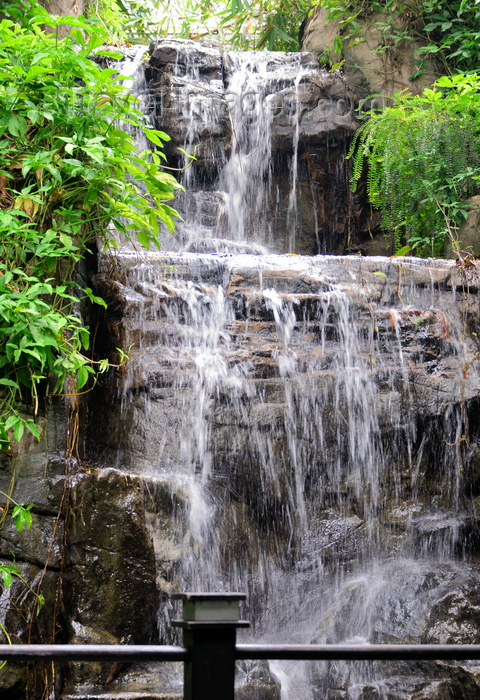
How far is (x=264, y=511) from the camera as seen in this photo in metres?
4.52

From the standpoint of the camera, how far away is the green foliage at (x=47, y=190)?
341 centimetres

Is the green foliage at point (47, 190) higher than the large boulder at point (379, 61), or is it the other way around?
the large boulder at point (379, 61)

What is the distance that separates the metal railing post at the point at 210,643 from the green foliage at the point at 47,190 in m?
2.08

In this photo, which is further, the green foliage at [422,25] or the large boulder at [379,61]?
the large boulder at [379,61]

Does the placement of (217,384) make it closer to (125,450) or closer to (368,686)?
(125,450)

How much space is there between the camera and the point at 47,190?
3.67 m

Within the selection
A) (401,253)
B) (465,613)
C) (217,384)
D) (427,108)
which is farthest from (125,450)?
(427,108)

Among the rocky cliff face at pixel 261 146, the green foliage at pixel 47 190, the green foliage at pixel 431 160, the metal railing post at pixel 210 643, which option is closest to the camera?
the metal railing post at pixel 210 643

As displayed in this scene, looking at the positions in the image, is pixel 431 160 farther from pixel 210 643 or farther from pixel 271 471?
pixel 210 643

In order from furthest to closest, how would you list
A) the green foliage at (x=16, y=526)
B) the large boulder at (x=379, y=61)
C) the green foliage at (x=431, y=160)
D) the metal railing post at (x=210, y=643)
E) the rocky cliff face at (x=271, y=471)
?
the large boulder at (x=379, y=61), the green foliage at (x=431, y=160), the rocky cliff face at (x=271, y=471), the green foliage at (x=16, y=526), the metal railing post at (x=210, y=643)

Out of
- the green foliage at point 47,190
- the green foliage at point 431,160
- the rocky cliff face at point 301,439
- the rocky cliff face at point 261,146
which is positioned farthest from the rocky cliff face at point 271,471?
the rocky cliff face at point 261,146

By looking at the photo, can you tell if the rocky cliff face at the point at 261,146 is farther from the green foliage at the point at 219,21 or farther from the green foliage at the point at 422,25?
the green foliage at the point at 219,21

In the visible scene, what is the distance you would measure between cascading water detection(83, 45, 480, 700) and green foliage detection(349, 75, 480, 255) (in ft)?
4.09

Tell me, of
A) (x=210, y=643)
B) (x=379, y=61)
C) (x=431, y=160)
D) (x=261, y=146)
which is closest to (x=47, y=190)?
(x=210, y=643)
